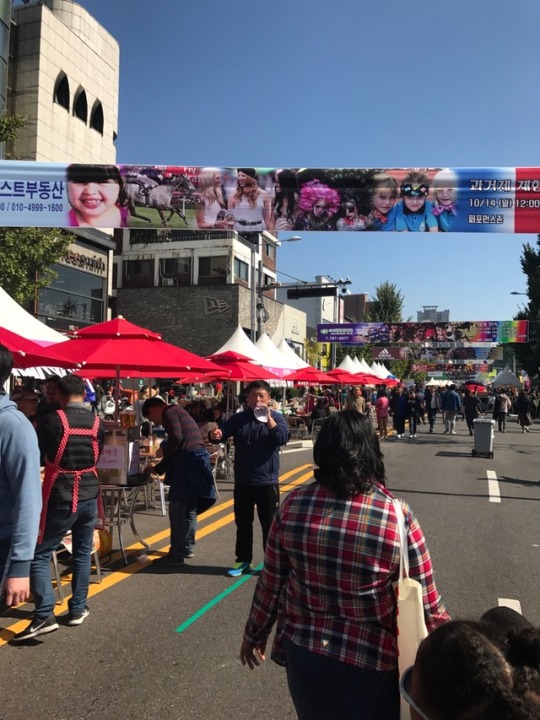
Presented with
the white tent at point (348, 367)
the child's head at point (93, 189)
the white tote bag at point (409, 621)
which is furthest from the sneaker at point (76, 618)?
the white tent at point (348, 367)

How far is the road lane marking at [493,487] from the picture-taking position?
33.3 feet

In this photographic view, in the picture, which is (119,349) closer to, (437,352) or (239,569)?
(239,569)

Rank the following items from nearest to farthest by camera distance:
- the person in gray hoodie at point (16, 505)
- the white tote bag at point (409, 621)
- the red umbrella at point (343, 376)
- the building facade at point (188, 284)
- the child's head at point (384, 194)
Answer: the white tote bag at point (409, 621) → the person in gray hoodie at point (16, 505) → the child's head at point (384, 194) → the red umbrella at point (343, 376) → the building facade at point (188, 284)

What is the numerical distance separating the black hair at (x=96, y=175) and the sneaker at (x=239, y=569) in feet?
22.8

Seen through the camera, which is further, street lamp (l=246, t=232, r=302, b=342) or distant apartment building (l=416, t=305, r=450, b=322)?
distant apartment building (l=416, t=305, r=450, b=322)

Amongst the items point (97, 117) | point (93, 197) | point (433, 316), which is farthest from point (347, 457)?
point (433, 316)

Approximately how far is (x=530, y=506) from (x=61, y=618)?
7643 mm

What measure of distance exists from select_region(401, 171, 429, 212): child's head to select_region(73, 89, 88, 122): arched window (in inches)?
886

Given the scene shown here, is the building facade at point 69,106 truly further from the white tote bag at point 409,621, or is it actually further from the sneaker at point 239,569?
the white tote bag at point 409,621

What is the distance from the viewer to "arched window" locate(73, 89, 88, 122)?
91.0ft

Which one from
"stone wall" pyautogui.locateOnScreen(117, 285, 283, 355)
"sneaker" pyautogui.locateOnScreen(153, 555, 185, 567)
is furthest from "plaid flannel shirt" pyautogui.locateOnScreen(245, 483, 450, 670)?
"stone wall" pyautogui.locateOnScreen(117, 285, 283, 355)

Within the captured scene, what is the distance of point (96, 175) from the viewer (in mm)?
10156

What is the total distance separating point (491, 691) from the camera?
135cm

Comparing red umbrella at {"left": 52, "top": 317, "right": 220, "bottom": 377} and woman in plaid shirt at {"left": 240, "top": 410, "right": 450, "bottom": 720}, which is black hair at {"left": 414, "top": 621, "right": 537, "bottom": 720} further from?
red umbrella at {"left": 52, "top": 317, "right": 220, "bottom": 377}
